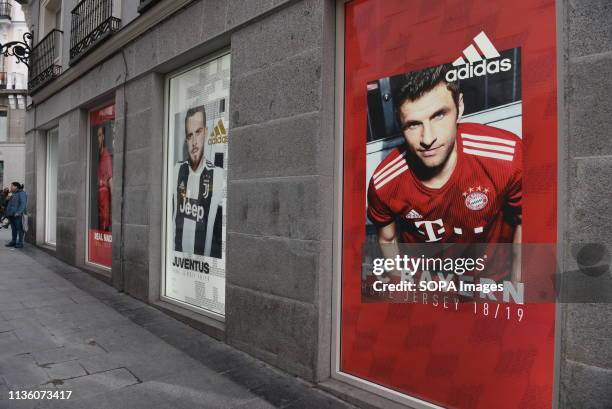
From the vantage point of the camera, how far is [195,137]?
6.32 m

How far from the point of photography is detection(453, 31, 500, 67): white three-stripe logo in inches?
130

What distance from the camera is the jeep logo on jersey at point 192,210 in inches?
242

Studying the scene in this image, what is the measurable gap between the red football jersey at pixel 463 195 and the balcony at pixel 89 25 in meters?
6.19

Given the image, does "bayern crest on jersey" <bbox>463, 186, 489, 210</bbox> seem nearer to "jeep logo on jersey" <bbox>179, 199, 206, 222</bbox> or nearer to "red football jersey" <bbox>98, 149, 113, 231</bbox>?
"jeep logo on jersey" <bbox>179, 199, 206, 222</bbox>

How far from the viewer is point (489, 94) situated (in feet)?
10.9

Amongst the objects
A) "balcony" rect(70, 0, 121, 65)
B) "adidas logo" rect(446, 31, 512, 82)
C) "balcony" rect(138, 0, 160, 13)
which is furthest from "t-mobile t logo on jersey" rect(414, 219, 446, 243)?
"balcony" rect(70, 0, 121, 65)

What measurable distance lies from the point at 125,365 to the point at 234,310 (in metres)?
1.19

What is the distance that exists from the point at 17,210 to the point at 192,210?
883 cm

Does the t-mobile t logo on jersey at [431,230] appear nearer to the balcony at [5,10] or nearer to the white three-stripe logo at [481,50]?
the white three-stripe logo at [481,50]

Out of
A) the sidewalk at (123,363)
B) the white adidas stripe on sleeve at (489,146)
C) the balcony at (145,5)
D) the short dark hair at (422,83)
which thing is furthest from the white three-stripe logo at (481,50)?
the balcony at (145,5)

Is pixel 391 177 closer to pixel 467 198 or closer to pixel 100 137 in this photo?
pixel 467 198

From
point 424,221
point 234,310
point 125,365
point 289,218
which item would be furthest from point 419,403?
point 125,365

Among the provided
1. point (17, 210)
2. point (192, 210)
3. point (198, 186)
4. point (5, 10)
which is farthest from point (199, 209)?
point (5, 10)

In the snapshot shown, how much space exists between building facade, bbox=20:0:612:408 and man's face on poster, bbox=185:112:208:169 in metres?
0.03
